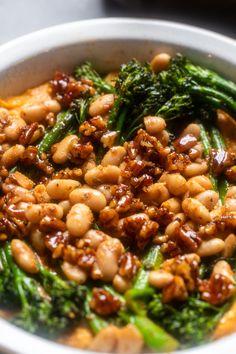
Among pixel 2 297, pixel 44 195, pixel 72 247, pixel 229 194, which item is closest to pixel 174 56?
pixel 229 194

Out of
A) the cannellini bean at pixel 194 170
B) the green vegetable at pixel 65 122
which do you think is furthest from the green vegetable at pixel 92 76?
the cannellini bean at pixel 194 170

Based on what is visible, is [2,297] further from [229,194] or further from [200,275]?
[229,194]

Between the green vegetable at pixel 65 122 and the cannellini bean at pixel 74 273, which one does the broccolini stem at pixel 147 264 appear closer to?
the cannellini bean at pixel 74 273

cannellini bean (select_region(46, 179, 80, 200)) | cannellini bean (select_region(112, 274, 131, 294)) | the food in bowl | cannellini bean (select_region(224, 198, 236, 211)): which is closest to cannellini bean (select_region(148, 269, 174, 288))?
the food in bowl

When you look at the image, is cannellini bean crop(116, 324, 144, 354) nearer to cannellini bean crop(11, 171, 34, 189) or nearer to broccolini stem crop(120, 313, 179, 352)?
broccolini stem crop(120, 313, 179, 352)

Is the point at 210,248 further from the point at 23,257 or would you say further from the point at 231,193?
the point at 23,257

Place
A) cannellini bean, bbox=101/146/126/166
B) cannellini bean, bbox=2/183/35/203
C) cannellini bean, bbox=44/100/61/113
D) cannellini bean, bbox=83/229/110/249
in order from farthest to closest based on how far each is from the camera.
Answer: cannellini bean, bbox=44/100/61/113 < cannellini bean, bbox=101/146/126/166 < cannellini bean, bbox=2/183/35/203 < cannellini bean, bbox=83/229/110/249
